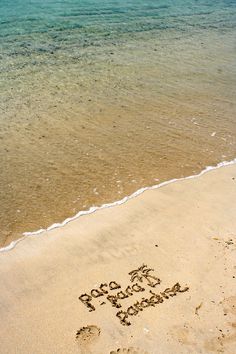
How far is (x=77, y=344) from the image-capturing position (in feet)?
16.4

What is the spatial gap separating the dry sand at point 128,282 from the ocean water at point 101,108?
2.44 feet

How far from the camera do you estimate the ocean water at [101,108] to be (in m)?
8.09

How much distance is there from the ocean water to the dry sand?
2.44 feet

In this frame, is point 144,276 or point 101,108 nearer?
point 144,276

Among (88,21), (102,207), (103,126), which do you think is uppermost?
(88,21)

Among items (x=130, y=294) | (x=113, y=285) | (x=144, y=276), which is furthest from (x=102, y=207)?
(x=130, y=294)

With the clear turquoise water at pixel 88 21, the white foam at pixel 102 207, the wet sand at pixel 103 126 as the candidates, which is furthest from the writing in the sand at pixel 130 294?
the clear turquoise water at pixel 88 21

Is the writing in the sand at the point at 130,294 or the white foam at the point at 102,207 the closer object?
the writing in the sand at the point at 130,294

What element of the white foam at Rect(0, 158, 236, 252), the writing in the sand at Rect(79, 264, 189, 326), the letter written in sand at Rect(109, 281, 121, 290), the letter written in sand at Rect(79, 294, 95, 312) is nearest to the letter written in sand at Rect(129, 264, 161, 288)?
the writing in the sand at Rect(79, 264, 189, 326)

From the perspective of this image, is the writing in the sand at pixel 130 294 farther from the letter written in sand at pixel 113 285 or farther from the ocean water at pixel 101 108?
the ocean water at pixel 101 108

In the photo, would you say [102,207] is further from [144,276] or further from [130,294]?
[130,294]

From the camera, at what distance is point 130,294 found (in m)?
5.69

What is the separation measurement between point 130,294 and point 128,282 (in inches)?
8.5

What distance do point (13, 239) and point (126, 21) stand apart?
14359mm
